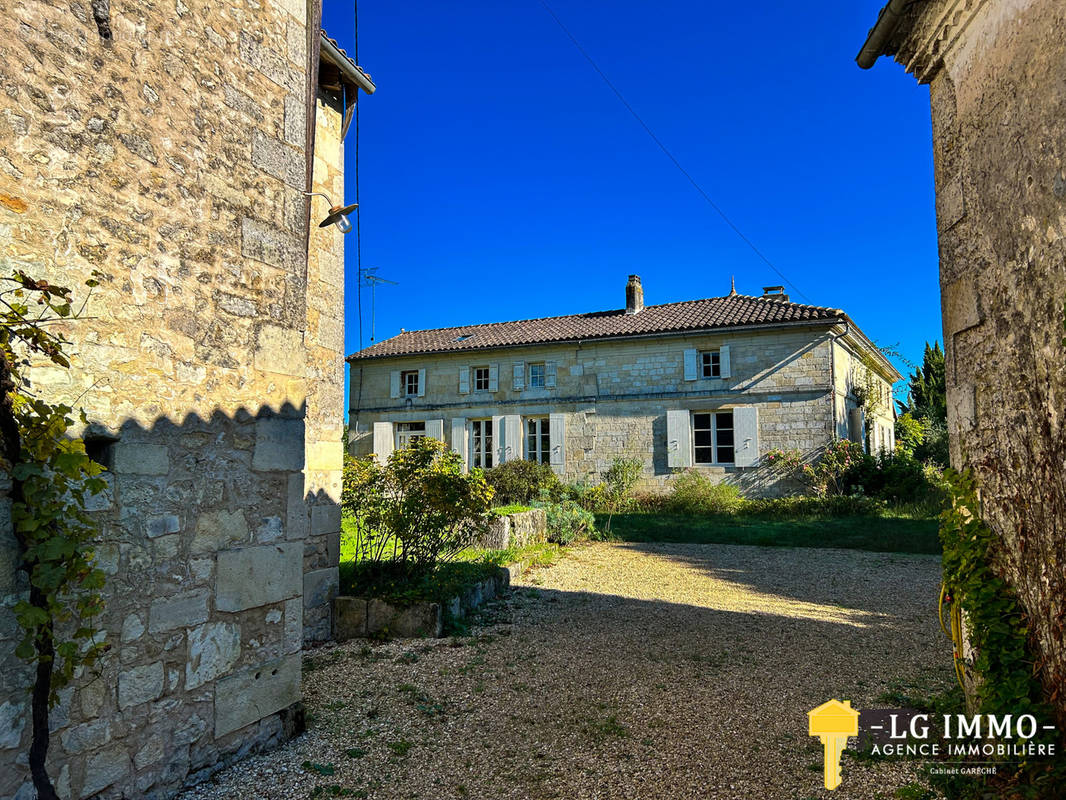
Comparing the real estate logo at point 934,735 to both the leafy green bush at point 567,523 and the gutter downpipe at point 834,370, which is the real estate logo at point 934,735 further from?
the gutter downpipe at point 834,370

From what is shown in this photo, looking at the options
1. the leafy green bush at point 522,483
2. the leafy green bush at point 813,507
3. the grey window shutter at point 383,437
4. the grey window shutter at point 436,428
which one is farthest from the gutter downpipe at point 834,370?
the grey window shutter at point 383,437

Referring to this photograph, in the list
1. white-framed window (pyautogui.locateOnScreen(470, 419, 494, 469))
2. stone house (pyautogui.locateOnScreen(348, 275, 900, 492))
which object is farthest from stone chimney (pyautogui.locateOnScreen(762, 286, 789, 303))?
white-framed window (pyautogui.locateOnScreen(470, 419, 494, 469))

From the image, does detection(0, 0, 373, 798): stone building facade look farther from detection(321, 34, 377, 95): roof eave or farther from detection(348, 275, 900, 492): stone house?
detection(348, 275, 900, 492): stone house

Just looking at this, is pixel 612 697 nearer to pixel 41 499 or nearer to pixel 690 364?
pixel 41 499

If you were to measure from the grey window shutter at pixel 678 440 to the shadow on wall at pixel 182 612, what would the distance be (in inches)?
485

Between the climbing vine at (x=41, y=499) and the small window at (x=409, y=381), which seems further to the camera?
the small window at (x=409, y=381)

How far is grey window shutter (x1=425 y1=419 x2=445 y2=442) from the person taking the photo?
57.2 ft

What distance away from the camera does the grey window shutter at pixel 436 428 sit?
1744cm

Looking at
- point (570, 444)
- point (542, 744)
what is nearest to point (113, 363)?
point (542, 744)

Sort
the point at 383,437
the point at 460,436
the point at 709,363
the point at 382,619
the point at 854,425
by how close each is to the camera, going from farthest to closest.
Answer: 1. the point at 383,437
2. the point at 460,436
3. the point at 709,363
4. the point at 854,425
5. the point at 382,619

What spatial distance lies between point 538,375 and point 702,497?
214 inches

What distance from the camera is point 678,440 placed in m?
14.8

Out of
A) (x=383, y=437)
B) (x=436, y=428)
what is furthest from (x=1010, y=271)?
(x=383, y=437)

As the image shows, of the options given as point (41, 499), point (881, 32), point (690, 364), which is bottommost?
point (41, 499)
